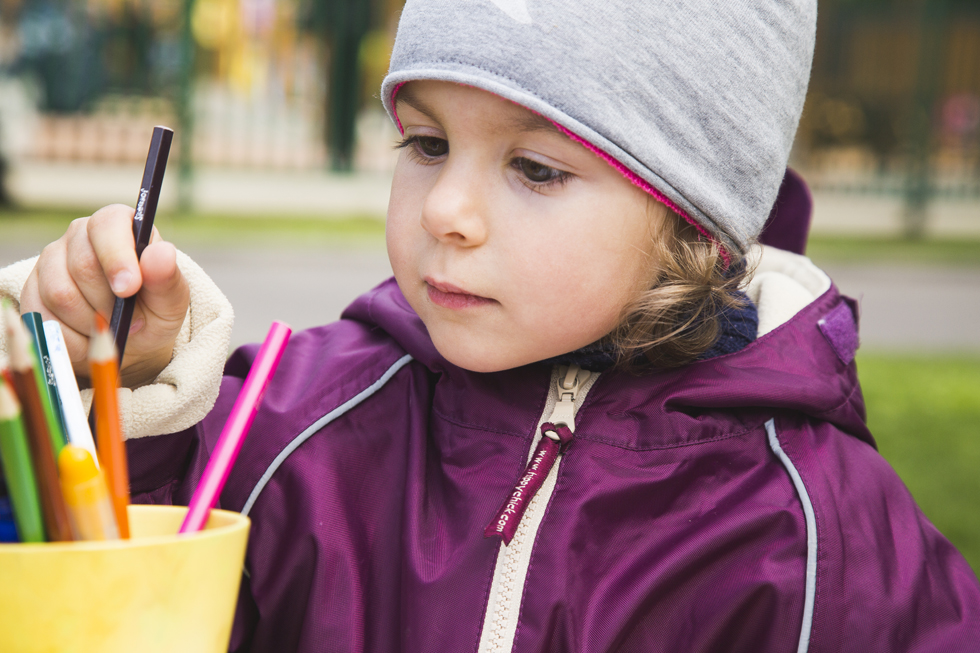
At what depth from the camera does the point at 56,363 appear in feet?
2.07

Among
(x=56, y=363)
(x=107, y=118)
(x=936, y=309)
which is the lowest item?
(x=936, y=309)

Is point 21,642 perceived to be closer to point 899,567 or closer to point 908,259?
point 899,567

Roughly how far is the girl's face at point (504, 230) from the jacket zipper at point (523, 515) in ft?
0.24

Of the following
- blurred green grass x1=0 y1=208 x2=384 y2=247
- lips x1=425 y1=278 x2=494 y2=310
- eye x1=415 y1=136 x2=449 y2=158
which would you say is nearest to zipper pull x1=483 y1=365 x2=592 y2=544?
lips x1=425 y1=278 x2=494 y2=310

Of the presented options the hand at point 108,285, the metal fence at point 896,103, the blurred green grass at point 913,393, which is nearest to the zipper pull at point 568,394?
the hand at point 108,285

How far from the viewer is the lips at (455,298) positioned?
88 cm

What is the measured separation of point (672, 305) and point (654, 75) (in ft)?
0.71

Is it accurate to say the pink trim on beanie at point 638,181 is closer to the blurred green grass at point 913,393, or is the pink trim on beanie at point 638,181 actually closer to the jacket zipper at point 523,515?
the jacket zipper at point 523,515

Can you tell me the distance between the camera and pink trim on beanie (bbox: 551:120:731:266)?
86 centimetres

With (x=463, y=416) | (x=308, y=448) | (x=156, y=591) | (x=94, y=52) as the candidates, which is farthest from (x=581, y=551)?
(x=94, y=52)

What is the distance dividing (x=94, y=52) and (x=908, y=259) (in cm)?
656

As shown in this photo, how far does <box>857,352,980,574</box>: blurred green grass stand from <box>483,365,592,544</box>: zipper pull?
123 cm

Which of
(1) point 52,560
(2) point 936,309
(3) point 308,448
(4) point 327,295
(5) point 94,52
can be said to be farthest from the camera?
(5) point 94,52

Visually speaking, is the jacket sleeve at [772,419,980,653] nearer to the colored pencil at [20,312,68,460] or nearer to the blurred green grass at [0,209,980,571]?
the colored pencil at [20,312,68,460]
